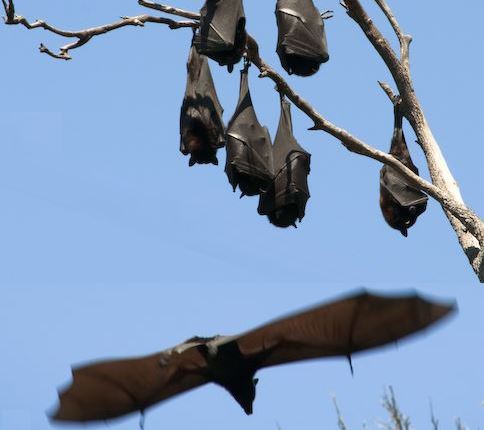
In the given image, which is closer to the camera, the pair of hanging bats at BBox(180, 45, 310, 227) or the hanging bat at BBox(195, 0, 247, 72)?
the hanging bat at BBox(195, 0, 247, 72)

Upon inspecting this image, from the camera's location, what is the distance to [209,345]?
25.0ft

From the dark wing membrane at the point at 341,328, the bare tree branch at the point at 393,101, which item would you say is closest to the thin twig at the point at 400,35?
the bare tree branch at the point at 393,101

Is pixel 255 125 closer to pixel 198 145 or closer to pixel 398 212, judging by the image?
pixel 198 145

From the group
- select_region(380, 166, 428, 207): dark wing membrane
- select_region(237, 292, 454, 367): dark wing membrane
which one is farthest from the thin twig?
select_region(237, 292, 454, 367): dark wing membrane

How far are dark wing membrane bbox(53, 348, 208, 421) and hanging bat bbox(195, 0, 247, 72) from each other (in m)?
2.52

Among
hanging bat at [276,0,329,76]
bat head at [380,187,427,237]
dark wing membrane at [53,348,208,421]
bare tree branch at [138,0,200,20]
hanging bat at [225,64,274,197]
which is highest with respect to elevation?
bare tree branch at [138,0,200,20]

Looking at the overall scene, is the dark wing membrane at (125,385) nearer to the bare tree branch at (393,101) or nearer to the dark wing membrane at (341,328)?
the dark wing membrane at (341,328)

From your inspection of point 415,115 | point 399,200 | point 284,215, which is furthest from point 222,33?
point 399,200

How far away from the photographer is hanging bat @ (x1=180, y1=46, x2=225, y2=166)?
403 inches

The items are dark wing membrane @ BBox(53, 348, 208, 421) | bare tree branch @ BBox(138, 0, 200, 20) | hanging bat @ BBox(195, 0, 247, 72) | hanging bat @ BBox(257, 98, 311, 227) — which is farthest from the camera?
hanging bat @ BBox(257, 98, 311, 227)

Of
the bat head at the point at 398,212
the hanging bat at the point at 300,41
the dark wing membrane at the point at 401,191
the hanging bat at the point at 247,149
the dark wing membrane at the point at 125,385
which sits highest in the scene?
the hanging bat at the point at 300,41

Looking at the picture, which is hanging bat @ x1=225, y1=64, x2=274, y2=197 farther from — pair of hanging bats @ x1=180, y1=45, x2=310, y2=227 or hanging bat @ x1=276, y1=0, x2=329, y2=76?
hanging bat @ x1=276, y1=0, x2=329, y2=76

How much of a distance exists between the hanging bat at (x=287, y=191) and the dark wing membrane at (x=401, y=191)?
856 mm

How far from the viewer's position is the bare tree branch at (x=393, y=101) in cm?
852
